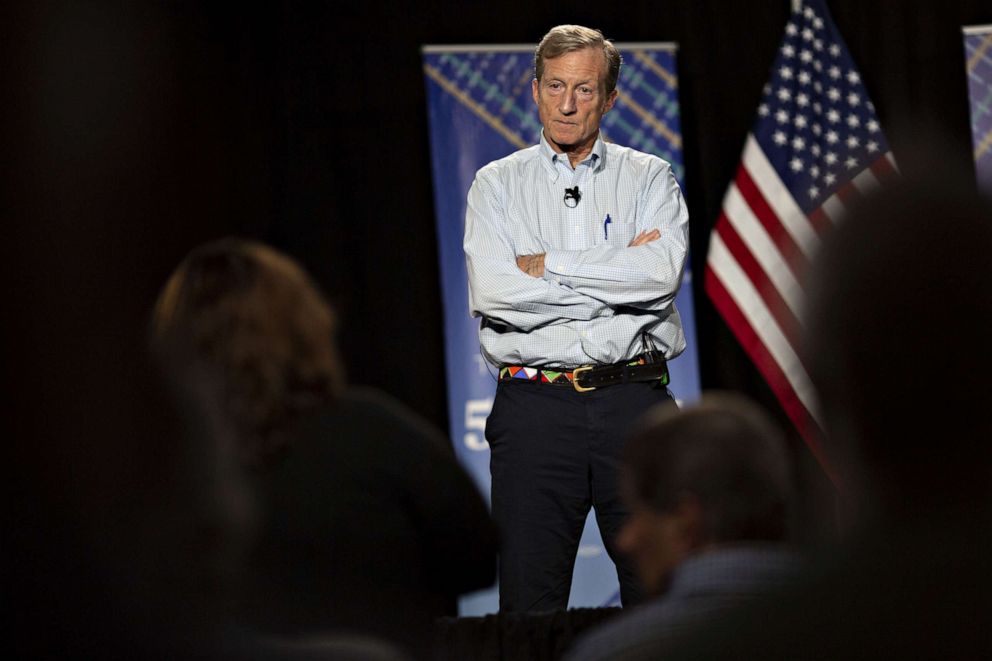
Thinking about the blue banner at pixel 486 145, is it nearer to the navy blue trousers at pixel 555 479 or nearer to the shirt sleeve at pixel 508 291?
the shirt sleeve at pixel 508 291

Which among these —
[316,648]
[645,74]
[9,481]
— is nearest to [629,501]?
[316,648]

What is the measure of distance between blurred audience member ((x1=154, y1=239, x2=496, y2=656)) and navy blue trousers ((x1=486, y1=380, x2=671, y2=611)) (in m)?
1.39

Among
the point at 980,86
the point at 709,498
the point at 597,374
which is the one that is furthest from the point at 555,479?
the point at 980,86

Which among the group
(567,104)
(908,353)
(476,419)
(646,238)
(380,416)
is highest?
(567,104)

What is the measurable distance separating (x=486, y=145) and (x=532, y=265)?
1.83 metres

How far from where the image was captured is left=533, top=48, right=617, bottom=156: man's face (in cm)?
337

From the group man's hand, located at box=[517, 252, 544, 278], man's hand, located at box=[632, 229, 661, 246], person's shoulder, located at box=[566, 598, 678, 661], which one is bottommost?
person's shoulder, located at box=[566, 598, 678, 661]

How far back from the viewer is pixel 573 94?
3.37 metres

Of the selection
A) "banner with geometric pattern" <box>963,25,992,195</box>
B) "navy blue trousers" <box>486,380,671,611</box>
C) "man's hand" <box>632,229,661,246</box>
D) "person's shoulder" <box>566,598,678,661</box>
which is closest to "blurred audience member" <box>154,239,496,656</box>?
"person's shoulder" <box>566,598,678,661</box>

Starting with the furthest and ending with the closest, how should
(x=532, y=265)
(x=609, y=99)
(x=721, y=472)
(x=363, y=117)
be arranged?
1. (x=363, y=117)
2. (x=609, y=99)
3. (x=532, y=265)
4. (x=721, y=472)

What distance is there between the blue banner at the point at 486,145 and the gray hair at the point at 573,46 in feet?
5.27

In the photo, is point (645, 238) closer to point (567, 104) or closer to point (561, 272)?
point (561, 272)

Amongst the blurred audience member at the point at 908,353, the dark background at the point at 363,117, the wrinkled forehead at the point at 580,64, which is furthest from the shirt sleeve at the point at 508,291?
the blurred audience member at the point at 908,353

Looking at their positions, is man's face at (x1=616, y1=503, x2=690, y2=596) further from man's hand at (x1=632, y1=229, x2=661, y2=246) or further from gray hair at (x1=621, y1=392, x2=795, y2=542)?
man's hand at (x1=632, y1=229, x2=661, y2=246)
